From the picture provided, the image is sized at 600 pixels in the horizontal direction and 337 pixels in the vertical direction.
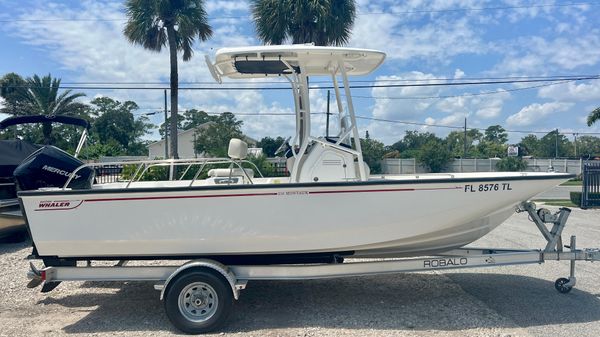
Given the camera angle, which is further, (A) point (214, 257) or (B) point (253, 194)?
(A) point (214, 257)

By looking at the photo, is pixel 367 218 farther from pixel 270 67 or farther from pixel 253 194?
pixel 270 67

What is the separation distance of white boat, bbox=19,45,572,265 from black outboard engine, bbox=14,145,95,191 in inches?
1.8

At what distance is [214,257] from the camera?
487cm

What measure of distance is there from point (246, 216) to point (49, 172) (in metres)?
2.21

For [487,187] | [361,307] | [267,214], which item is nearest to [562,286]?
[487,187]

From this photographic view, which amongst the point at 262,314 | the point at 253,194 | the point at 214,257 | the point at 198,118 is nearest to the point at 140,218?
the point at 214,257

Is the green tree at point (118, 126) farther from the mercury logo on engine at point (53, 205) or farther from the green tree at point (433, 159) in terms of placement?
the mercury logo on engine at point (53, 205)

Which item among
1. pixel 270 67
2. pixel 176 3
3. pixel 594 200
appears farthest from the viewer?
pixel 176 3

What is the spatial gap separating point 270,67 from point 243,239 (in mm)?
2192

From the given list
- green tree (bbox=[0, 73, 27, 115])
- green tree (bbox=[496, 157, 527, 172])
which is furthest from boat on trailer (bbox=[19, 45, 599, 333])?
green tree (bbox=[0, 73, 27, 115])

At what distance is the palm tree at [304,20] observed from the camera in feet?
54.2

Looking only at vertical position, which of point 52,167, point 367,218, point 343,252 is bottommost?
point 343,252

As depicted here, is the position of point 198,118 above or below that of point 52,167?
above

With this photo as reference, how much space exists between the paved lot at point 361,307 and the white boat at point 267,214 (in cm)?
68
